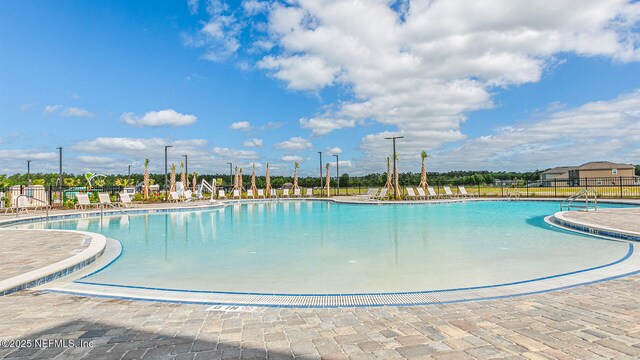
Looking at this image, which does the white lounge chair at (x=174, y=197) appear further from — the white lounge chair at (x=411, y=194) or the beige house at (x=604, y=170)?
the beige house at (x=604, y=170)

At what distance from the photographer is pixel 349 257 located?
20.5 feet

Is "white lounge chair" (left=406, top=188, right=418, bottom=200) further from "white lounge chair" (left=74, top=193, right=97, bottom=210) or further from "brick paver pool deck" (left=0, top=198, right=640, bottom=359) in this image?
"brick paver pool deck" (left=0, top=198, right=640, bottom=359)

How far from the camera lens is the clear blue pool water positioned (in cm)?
475

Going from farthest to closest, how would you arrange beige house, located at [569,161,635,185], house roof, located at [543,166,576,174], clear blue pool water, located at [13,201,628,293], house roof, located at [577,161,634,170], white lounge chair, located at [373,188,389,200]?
house roof, located at [543,166,576,174] < house roof, located at [577,161,634,170] < beige house, located at [569,161,635,185] < white lounge chair, located at [373,188,389,200] < clear blue pool water, located at [13,201,628,293]

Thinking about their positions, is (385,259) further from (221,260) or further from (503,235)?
(503,235)

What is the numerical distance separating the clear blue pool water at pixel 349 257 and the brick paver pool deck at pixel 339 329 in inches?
47.0

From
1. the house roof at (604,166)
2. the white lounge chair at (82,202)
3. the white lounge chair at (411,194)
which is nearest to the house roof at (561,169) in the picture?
the house roof at (604,166)

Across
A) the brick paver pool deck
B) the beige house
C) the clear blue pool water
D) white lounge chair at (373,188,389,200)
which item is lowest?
the clear blue pool water

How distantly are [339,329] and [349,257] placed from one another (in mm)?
3544

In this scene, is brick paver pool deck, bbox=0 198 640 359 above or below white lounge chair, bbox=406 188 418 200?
below

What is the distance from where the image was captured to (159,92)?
2133 centimetres

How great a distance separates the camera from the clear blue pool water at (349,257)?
475 cm

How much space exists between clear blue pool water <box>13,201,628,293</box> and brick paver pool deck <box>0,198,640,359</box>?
3.92 feet

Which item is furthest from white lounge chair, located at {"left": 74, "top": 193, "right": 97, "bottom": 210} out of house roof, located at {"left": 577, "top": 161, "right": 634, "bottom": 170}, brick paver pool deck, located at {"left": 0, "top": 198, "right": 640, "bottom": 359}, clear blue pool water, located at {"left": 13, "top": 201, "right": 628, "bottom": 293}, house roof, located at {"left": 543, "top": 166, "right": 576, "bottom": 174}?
house roof, located at {"left": 543, "top": 166, "right": 576, "bottom": 174}
